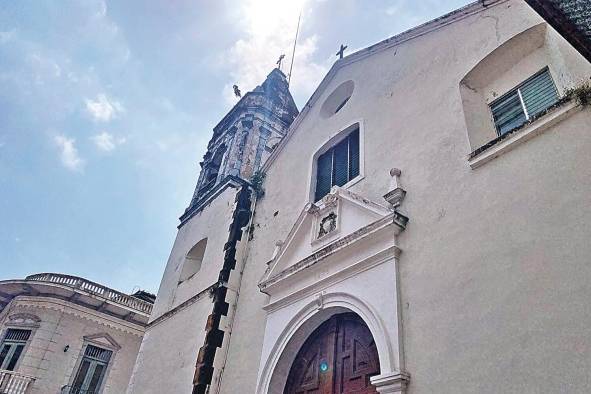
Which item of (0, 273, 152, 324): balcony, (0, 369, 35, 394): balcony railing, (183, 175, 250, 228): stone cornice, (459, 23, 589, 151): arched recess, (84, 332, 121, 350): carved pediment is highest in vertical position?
(183, 175, 250, 228): stone cornice

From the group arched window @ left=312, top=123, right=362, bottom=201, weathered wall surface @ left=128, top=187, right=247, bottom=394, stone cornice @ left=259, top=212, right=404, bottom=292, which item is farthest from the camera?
weathered wall surface @ left=128, top=187, right=247, bottom=394

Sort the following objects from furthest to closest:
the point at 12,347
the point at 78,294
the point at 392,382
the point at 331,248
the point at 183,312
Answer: the point at 78,294
the point at 12,347
the point at 183,312
the point at 331,248
the point at 392,382

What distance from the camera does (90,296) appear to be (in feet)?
49.9

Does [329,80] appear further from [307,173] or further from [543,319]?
[543,319]

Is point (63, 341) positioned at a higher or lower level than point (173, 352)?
higher

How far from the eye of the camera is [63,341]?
47.4ft

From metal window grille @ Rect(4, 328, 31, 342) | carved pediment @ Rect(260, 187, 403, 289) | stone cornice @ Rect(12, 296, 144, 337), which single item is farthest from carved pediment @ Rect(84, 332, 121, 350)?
carved pediment @ Rect(260, 187, 403, 289)

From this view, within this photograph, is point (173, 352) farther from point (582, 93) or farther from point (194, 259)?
point (582, 93)

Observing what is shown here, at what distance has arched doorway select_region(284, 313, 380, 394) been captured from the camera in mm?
4578

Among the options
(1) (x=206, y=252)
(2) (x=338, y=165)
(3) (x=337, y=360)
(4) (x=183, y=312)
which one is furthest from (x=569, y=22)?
(4) (x=183, y=312)

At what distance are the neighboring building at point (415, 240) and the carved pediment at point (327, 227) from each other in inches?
1.0

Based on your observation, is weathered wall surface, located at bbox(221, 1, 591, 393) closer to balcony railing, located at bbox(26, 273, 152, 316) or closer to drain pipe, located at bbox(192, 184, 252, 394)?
drain pipe, located at bbox(192, 184, 252, 394)

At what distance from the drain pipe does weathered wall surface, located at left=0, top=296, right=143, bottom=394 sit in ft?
32.3

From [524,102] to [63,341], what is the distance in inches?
606
